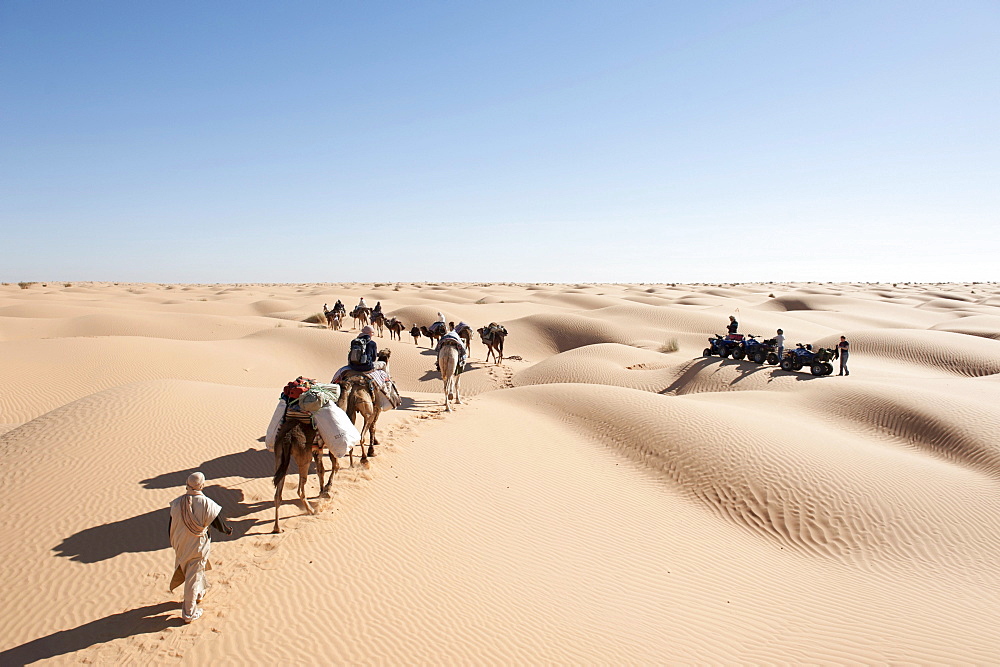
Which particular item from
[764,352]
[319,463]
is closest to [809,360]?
[764,352]

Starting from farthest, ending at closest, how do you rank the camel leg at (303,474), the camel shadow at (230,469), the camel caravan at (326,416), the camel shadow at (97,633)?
the camel shadow at (230,469) < the camel leg at (303,474) < the camel caravan at (326,416) < the camel shadow at (97,633)

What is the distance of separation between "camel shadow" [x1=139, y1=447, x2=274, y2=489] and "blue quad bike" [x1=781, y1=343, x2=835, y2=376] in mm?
18431

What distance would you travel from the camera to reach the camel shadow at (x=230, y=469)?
8094 millimetres

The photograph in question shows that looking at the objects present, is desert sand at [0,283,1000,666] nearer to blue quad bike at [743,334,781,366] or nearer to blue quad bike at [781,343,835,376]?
blue quad bike at [781,343,835,376]

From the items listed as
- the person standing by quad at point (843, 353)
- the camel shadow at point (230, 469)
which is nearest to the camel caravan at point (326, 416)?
the camel shadow at point (230, 469)

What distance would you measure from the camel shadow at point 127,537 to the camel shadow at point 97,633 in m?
1.19

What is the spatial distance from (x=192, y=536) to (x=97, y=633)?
53.2 inches

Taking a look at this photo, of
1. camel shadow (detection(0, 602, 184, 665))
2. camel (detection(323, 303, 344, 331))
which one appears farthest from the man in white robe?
camel (detection(323, 303, 344, 331))

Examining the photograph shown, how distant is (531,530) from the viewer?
7977 millimetres

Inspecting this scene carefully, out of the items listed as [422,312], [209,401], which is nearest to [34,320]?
[422,312]

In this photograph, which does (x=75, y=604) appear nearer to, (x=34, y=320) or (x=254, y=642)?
(x=254, y=642)

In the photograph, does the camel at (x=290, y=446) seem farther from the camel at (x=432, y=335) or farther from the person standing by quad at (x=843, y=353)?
the person standing by quad at (x=843, y=353)

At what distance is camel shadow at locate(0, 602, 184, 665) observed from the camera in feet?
15.9

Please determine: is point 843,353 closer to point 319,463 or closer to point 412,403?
point 412,403
